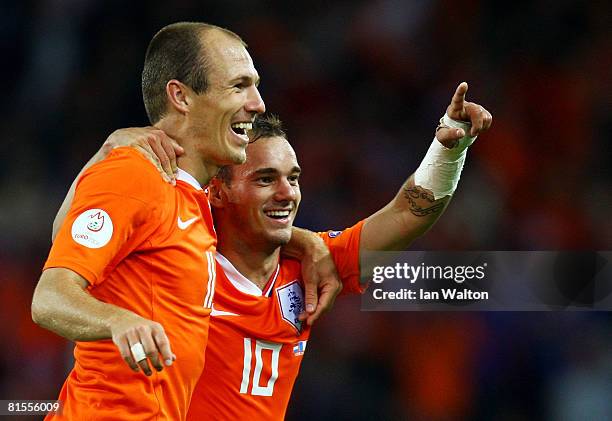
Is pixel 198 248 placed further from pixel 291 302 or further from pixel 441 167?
pixel 441 167

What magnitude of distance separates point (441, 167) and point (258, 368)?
3.41 feet

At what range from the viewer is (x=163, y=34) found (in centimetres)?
282

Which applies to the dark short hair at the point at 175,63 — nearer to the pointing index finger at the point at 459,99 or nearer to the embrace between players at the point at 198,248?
the embrace between players at the point at 198,248

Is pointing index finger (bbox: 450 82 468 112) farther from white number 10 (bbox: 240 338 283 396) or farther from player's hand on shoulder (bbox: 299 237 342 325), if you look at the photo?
white number 10 (bbox: 240 338 283 396)

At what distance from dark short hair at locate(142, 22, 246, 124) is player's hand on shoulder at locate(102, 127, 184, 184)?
0.12m

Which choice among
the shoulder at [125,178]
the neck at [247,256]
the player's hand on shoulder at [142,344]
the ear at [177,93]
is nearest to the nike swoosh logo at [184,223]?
the shoulder at [125,178]

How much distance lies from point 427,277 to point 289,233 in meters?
2.12

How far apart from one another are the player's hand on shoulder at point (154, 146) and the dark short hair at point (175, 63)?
0.12 meters

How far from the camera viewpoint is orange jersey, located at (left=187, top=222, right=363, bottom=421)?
333 cm

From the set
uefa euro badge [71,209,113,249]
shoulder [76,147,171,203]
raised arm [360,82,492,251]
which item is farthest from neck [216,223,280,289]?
uefa euro badge [71,209,113,249]

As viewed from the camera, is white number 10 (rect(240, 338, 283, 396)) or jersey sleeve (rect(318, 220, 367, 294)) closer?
white number 10 (rect(240, 338, 283, 396))

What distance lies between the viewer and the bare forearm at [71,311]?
2.08 metres

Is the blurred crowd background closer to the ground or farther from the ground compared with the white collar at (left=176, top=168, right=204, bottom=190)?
farther from the ground

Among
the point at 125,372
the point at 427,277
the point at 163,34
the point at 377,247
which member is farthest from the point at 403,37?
the point at 125,372
